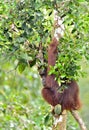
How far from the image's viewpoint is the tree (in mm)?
2977

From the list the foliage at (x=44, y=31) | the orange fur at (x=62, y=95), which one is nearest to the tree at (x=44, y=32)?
the foliage at (x=44, y=31)

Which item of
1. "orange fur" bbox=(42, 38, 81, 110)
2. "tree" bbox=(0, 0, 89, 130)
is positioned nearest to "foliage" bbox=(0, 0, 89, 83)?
"tree" bbox=(0, 0, 89, 130)

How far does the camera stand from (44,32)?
3.13 metres

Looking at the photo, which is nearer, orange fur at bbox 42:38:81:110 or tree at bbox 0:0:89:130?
tree at bbox 0:0:89:130

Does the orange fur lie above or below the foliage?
below

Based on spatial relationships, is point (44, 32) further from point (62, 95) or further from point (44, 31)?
point (62, 95)

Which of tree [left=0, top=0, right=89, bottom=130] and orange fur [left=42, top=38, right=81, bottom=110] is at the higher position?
tree [left=0, top=0, right=89, bottom=130]

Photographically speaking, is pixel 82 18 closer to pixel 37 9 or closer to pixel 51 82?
pixel 37 9

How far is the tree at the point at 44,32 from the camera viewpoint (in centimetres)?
298

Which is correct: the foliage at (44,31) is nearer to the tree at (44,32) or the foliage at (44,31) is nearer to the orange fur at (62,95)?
the tree at (44,32)

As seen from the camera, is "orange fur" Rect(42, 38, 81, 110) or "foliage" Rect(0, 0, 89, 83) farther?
"orange fur" Rect(42, 38, 81, 110)

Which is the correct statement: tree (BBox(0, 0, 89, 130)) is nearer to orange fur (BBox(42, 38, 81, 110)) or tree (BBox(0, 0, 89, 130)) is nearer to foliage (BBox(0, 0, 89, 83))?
foliage (BBox(0, 0, 89, 83))

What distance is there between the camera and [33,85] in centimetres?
660

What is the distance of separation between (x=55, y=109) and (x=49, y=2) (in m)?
0.65
